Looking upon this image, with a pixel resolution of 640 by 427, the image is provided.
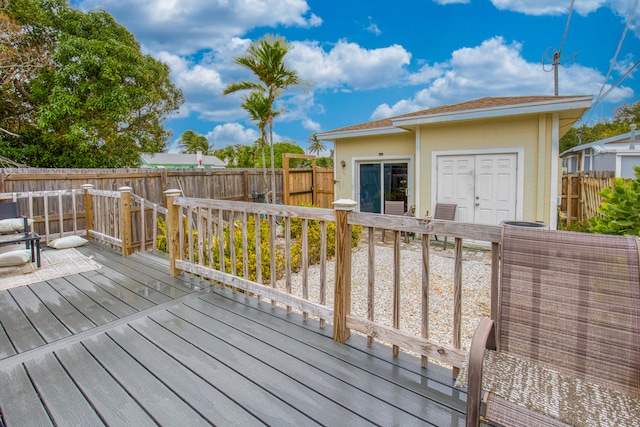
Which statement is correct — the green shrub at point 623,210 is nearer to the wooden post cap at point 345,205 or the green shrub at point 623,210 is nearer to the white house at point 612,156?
the wooden post cap at point 345,205

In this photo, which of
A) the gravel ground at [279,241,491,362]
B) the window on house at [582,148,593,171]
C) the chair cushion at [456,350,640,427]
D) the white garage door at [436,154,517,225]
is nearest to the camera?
the chair cushion at [456,350,640,427]

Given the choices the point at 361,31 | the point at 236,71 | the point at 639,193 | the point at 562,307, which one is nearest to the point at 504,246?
the point at 562,307

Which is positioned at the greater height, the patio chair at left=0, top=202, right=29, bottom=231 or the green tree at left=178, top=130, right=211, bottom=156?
the green tree at left=178, top=130, right=211, bottom=156

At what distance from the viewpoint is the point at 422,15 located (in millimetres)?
17875

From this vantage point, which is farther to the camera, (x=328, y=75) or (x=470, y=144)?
(x=328, y=75)

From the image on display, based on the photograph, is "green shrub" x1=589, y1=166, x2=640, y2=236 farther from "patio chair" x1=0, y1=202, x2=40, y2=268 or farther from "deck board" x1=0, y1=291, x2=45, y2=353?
"patio chair" x1=0, y1=202, x2=40, y2=268

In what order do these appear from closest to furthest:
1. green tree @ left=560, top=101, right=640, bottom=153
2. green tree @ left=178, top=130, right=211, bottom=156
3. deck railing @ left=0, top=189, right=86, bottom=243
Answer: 1. deck railing @ left=0, top=189, right=86, bottom=243
2. green tree @ left=560, top=101, right=640, bottom=153
3. green tree @ left=178, top=130, right=211, bottom=156

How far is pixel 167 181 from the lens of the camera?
812cm

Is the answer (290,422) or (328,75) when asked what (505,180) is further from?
(328,75)

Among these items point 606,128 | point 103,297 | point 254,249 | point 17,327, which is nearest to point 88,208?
point 254,249

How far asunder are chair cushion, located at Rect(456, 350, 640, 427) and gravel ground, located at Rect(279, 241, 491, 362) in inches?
67.2

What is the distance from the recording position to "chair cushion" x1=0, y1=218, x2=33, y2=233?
13.6ft

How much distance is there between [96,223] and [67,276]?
2.18 meters

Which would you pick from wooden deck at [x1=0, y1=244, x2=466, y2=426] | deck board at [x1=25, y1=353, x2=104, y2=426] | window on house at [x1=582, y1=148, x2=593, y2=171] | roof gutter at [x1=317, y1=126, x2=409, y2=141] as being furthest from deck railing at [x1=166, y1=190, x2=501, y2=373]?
window on house at [x1=582, y1=148, x2=593, y2=171]
